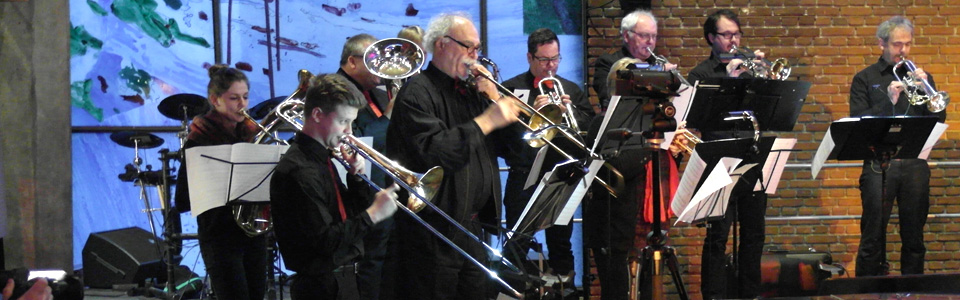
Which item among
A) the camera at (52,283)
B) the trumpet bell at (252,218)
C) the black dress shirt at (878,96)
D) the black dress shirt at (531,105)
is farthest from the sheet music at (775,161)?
the camera at (52,283)

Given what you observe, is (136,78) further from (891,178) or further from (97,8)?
(891,178)

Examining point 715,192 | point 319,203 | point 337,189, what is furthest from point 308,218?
point 715,192

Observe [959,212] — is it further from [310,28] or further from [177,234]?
[177,234]

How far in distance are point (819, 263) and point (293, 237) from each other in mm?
4361

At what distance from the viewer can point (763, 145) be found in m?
5.29

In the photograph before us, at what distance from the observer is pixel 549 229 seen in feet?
21.4

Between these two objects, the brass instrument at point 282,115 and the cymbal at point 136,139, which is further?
the cymbal at point 136,139

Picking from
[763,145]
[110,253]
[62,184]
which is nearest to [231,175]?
[62,184]

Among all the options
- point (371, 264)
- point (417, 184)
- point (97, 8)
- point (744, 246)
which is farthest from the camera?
point (97, 8)

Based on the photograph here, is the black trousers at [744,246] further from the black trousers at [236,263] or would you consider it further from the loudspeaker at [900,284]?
the black trousers at [236,263]

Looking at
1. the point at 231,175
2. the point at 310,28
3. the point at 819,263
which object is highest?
the point at 310,28

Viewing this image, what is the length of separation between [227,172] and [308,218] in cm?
94

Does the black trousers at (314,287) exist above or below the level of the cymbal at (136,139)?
below

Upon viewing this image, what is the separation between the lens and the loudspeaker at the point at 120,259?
756cm
